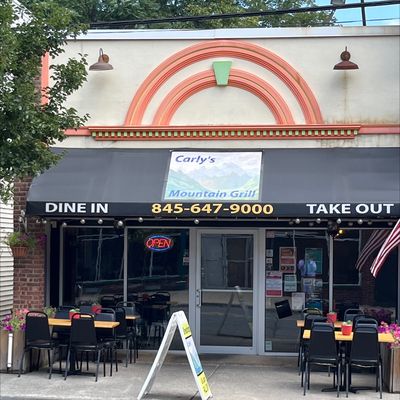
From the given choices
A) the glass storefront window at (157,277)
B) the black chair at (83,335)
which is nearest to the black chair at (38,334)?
the black chair at (83,335)

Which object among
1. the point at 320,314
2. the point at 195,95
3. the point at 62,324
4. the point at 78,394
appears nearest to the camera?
the point at 78,394

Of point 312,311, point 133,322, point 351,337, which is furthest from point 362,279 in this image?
point 133,322

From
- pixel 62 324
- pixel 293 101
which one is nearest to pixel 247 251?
pixel 293 101

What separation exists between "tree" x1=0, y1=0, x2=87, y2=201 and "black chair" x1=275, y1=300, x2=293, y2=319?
496 cm

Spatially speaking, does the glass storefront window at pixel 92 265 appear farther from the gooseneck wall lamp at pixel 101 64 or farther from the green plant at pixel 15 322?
the gooseneck wall lamp at pixel 101 64

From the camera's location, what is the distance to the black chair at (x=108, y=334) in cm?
1225

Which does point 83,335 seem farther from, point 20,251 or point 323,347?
point 323,347

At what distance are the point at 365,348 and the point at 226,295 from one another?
369cm

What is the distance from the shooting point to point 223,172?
42.9ft

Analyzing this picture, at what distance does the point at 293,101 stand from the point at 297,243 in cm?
258

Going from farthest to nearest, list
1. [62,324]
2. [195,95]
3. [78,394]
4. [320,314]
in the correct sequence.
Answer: [195,95] < [320,314] < [62,324] < [78,394]

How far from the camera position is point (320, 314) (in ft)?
42.9

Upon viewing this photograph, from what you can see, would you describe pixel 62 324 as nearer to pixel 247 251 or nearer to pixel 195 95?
pixel 247 251

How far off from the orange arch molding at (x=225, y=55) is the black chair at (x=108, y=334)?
351 centimetres
